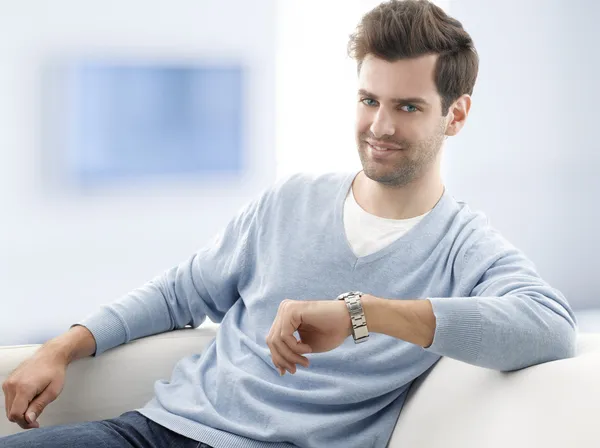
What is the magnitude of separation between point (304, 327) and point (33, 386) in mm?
513

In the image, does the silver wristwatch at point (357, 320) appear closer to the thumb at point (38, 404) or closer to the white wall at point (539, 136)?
the thumb at point (38, 404)

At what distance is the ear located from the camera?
5.16 ft

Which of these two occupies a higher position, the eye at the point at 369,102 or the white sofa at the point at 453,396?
the eye at the point at 369,102

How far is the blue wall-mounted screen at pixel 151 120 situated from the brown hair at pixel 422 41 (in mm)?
1084

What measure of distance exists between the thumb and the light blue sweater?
0.14 m

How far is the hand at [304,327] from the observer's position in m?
1.21

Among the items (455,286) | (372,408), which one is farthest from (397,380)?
(455,286)

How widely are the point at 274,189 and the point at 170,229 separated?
104 centimetres

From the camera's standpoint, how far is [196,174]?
8.59ft

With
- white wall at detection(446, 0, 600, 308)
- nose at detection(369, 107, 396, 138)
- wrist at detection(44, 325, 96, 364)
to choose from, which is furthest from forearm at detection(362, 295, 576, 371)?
white wall at detection(446, 0, 600, 308)

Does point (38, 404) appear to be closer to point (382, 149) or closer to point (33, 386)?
point (33, 386)

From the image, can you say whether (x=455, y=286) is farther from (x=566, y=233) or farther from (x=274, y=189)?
(x=566, y=233)

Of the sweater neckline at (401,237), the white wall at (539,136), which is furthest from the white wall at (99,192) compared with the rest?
the sweater neckline at (401,237)

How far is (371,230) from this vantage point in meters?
1.53
